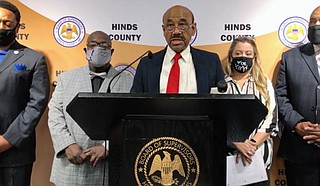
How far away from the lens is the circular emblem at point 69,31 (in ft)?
10.4

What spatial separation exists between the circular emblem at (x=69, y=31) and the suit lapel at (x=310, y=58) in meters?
1.66

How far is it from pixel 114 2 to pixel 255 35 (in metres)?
1.13

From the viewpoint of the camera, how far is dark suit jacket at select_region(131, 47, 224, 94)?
231 cm

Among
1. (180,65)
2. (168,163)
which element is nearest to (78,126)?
(180,65)

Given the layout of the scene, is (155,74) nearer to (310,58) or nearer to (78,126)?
(78,126)

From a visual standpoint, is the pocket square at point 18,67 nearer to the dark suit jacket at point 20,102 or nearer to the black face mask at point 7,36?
the dark suit jacket at point 20,102

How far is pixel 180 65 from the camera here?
7.76 feet

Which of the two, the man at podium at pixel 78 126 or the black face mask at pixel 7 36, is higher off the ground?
the black face mask at pixel 7 36

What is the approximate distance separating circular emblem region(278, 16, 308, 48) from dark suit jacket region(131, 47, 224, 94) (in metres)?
0.94

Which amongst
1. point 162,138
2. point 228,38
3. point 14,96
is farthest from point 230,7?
point 162,138

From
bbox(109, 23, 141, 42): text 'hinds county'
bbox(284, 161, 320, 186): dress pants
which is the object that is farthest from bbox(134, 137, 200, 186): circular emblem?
bbox(109, 23, 141, 42): text 'hinds county'

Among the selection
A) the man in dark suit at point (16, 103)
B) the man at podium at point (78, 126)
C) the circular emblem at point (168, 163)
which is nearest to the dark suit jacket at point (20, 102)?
the man in dark suit at point (16, 103)

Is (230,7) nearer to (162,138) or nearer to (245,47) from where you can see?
(245,47)

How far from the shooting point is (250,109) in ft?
4.61
